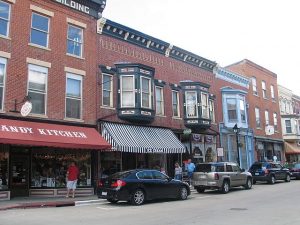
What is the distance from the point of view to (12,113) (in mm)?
17016

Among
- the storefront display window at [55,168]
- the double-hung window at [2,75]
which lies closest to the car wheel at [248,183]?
the storefront display window at [55,168]

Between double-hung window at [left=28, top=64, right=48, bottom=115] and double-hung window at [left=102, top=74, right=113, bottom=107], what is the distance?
397 centimetres

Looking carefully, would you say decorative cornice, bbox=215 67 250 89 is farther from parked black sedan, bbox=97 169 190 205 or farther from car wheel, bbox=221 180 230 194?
parked black sedan, bbox=97 169 190 205

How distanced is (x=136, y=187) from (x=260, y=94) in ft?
91.7

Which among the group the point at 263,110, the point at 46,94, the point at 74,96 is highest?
the point at 263,110

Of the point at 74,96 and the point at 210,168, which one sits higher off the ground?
the point at 74,96

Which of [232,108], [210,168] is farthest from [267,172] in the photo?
[232,108]

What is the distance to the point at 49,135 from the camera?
1730cm

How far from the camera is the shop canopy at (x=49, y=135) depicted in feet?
51.4

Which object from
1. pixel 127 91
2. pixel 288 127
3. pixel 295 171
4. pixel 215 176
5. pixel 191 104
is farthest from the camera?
pixel 288 127

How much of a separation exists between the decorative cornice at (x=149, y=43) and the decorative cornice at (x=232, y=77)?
1.33m

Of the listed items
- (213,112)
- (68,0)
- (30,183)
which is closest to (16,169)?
(30,183)

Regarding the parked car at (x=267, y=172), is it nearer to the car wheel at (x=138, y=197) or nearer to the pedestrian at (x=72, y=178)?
the car wheel at (x=138, y=197)

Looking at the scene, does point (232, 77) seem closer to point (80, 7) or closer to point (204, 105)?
point (204, 105)
